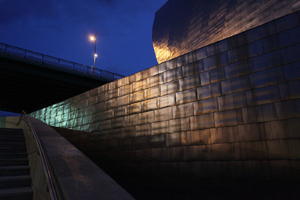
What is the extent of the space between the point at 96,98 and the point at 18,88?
62.9ft

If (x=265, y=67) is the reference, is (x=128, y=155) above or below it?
below

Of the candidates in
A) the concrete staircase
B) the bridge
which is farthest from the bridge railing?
the concrete staircase

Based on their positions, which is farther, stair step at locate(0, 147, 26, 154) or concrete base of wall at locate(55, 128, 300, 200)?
stair step at locate(0, 147, 26, 154)

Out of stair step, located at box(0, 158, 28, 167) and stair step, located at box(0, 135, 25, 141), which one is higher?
stair step, located at box(0, 135, 25, 141)

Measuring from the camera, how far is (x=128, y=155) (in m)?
8.40

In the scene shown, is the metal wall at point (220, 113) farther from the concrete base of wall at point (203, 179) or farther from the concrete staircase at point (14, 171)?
the concrete staircase at point (14, 171)

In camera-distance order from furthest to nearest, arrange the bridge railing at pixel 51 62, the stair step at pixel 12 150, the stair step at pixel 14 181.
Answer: the bridge railing at pixel 51 62 → the stair step at pixel 12 150 → the stair step at pixel 14 181

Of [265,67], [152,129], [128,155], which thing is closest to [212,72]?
[265,67]

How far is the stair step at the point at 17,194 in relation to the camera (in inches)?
133

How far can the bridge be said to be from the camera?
747 inches

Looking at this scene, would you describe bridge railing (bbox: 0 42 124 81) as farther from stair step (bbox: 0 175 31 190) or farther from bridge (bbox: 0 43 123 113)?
stair step (bbox: 0 175 31 190)

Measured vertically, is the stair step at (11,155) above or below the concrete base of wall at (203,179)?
above

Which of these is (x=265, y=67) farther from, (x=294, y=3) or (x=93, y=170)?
(x=93, y=170)

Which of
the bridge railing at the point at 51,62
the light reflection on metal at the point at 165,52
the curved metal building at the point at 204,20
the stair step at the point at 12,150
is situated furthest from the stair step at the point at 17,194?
the bridge railing at the point at 51,62
